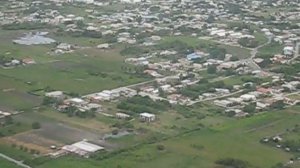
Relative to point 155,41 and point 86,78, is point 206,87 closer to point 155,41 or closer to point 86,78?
point 86,78

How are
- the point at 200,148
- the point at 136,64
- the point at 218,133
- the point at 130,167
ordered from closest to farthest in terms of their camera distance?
the point at 130,167, the point at 200,148, the point at 218,133, the point at 136,64

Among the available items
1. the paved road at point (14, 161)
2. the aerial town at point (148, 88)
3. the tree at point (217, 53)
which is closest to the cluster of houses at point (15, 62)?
the aerial town at point (148, 88)

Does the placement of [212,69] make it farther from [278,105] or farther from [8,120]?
[8,120]

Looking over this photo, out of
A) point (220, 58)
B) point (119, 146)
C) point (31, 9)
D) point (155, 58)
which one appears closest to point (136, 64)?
point (155, 58)

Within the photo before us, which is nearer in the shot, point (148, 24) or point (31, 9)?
point (148, 24)

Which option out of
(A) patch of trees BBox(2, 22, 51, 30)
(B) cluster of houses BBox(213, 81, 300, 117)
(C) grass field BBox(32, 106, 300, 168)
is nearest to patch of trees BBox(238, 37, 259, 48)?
(B) cluster of houses BBox(213, 81, 300, 117)

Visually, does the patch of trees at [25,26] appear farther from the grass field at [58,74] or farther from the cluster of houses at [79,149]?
the cluster of houses at [79,149]

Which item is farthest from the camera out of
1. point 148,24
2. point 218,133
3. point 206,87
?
point 148,24
